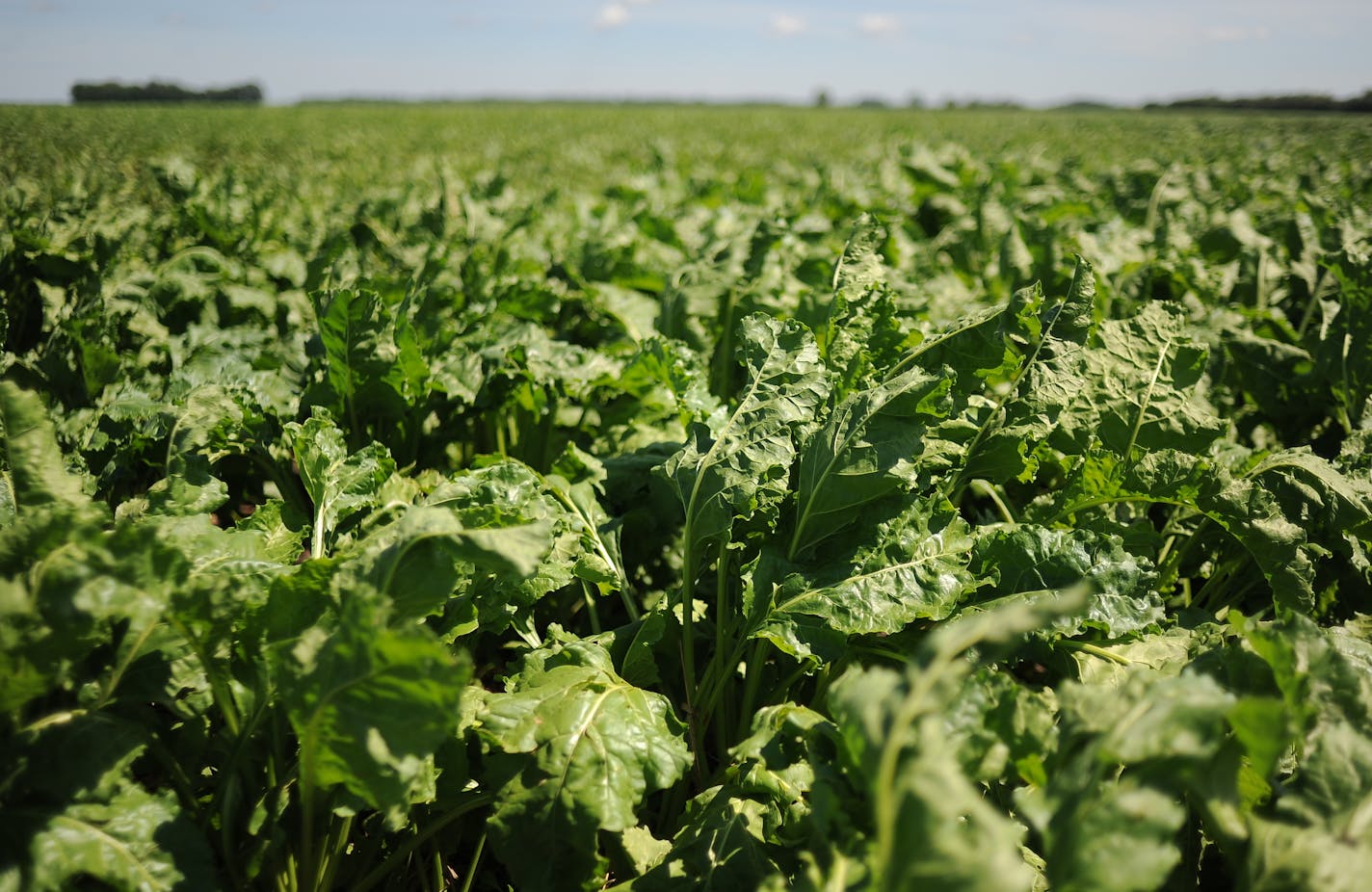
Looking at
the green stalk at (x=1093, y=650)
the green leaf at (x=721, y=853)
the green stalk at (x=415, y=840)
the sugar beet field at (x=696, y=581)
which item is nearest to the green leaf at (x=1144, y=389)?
the sugar beet field at (x=696, y=581)

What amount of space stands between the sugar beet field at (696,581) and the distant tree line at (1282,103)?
77216 millimetres

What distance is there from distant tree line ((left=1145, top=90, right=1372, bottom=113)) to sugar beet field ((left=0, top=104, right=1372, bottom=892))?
77.2 m

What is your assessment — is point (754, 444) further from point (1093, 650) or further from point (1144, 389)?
point (1144, 389)

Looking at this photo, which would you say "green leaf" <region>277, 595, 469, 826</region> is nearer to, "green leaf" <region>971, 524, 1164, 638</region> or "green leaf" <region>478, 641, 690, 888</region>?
"green leaf" <region>478, 641, 690, 888</region>

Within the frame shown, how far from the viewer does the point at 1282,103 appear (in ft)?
227

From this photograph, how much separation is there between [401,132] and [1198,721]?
117 ft

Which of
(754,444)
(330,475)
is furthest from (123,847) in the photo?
(754,444)

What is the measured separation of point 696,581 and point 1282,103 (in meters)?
91.0

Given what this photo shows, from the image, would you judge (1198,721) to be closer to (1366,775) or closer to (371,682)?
(1366,775)

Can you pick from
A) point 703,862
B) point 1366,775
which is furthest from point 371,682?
point 1366,775

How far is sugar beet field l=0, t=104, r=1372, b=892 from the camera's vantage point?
1286mm

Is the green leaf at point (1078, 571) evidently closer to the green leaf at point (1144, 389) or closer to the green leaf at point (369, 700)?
the green leaf at point (1144, 389)

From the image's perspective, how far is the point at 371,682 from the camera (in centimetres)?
133

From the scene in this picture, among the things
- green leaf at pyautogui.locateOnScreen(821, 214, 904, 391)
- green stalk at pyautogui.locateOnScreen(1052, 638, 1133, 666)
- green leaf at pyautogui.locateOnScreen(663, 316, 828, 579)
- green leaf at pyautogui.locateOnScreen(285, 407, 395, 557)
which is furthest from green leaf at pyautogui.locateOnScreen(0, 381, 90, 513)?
green stalk at pyautogui.locateOnScreen(1052, 638, 1133, 666)
